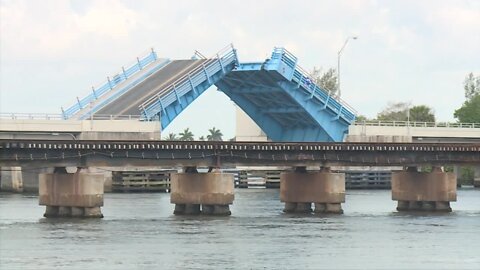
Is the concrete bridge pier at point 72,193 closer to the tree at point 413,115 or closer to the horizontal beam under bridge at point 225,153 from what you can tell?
the horizontal beam under bridge at point 225,153

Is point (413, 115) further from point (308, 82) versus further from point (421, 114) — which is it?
point (308, 82)

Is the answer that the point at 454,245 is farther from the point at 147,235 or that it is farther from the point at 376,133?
the point at 376,133

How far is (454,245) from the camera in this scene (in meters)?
60.6

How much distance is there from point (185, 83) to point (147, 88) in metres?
4.65

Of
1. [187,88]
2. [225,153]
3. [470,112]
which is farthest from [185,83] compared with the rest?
[470,112]

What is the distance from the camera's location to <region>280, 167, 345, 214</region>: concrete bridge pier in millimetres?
81500

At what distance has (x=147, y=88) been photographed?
355 feet

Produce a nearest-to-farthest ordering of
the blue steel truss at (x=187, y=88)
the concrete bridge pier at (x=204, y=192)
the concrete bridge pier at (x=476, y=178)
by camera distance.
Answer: the concrete bridge pier at (x=204, y=192) < the blue steel truss at (x=187, y=88) < the concrete bridge pier at (x=476, y=178)

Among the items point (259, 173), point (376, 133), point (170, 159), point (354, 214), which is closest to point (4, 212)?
point (170, 159)

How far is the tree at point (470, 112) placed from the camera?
538 feet

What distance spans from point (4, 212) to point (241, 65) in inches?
1155

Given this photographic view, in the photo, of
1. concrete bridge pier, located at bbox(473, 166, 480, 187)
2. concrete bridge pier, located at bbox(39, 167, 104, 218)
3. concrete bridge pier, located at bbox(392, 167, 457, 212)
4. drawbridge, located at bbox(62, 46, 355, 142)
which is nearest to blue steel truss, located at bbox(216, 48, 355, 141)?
drawbridge, located at bbox(62, 46, 355, 142)

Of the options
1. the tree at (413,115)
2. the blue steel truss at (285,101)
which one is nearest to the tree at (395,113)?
the tree at (413,115)

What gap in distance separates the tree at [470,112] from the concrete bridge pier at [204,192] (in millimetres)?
87856
